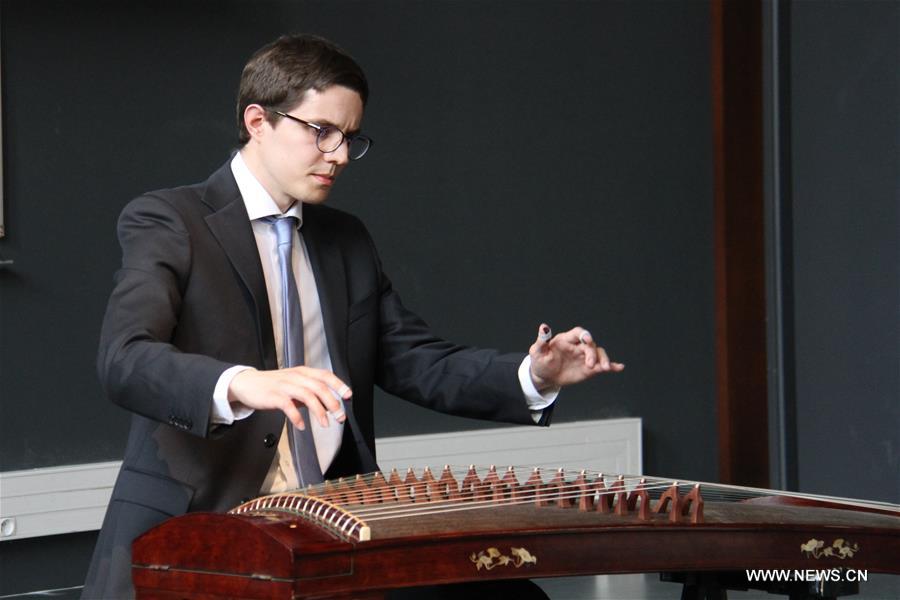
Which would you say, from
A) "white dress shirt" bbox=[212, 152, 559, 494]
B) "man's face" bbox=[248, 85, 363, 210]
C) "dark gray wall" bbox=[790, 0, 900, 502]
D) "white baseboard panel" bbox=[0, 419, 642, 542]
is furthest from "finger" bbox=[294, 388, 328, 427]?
"dark gray wall" bbox=[790, 0, 900, 502]

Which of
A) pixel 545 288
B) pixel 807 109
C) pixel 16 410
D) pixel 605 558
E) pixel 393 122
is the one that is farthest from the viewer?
pixel 807 109

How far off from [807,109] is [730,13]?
429mm

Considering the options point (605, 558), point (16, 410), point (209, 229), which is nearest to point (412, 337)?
point (209, 229)

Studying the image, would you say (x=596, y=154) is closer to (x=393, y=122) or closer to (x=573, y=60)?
(x=573, y=60)

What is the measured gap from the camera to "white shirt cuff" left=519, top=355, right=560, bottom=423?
202 cm

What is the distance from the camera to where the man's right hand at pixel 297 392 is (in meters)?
1.35

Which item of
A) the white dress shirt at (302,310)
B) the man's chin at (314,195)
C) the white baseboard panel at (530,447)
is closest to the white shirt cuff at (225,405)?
the white dress shirt at (302,310)

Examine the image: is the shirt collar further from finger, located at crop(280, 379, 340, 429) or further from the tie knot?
finger, located at crop(280, 379, 340, 429)

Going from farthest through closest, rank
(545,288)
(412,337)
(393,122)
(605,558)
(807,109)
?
(807,109), (545,288), (393,122), (412,337), (605,558)

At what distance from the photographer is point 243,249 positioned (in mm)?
1914

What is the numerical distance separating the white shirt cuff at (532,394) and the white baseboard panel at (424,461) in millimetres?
1190

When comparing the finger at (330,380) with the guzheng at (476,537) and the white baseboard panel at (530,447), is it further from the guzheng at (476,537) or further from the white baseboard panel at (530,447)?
the white baseboard panel at (530,447)

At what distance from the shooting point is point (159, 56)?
11.3ft

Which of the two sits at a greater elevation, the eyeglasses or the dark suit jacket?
the eyeglasses
